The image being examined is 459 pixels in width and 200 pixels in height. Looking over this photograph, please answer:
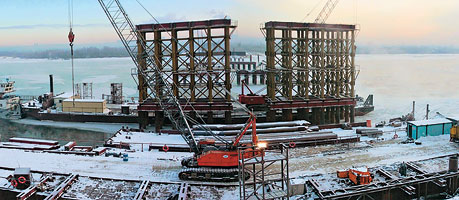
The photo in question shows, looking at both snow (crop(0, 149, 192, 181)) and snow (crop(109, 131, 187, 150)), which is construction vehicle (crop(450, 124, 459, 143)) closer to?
snow (crop(0, 149, 192, 181))

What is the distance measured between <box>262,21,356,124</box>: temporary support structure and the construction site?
129mm

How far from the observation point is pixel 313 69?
43.1m

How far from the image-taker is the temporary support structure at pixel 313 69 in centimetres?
4191

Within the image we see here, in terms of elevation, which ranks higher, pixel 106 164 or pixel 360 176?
pixel 360 176

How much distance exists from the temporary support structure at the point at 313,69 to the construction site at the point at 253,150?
0.13 m

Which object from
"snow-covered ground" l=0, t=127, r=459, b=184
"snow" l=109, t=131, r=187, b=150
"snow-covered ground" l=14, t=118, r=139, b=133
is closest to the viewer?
"snow-covered ground" l=0, t=127, r=459, b=184

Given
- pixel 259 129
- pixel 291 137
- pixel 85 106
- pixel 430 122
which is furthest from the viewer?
pixel 85 106

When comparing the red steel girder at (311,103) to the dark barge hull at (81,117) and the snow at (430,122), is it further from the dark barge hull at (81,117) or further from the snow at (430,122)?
the snow at (430,122)

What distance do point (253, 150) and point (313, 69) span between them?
2270 cm

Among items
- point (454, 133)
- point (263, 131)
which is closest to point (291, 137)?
point (263, 131)

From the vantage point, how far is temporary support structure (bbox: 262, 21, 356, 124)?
4191 cm

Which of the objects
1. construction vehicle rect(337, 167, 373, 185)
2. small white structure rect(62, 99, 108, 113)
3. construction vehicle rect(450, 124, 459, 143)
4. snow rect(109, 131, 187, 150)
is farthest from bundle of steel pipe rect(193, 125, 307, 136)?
small white structure rect(62, 99, 108, 113)

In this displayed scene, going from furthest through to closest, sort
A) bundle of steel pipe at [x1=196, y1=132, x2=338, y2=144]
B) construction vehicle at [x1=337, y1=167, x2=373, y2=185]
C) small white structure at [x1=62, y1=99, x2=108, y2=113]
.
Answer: small white structure at [x1=62, y1=99, x2=108, y2=113] → bundle of steel pipe at [x1=196, y1=132, x2=338, y2=144] → construction vehicle at [x1=337, y1=167, x2=373, y2=185]

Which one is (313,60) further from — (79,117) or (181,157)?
(79,117)
